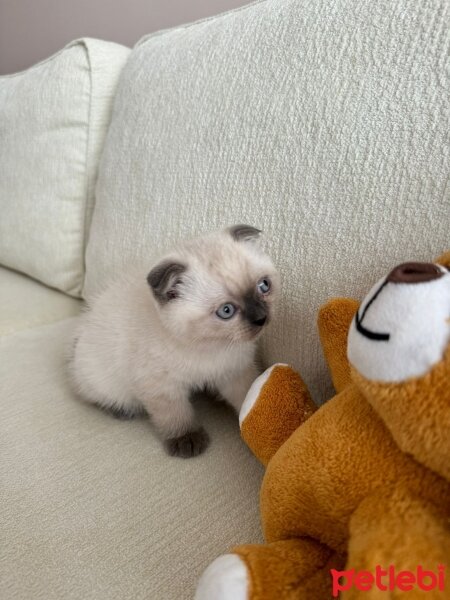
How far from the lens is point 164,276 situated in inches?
35.5

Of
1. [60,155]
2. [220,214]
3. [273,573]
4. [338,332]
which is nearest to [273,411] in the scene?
[338,332]

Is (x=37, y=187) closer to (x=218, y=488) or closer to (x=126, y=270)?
(x=126, y=270)

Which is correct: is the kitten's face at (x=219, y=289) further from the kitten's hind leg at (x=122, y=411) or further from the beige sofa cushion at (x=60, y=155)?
the beige sofa cushion at (x=60, y=155)

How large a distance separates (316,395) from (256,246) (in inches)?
12.1

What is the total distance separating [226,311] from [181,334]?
0.10 metres

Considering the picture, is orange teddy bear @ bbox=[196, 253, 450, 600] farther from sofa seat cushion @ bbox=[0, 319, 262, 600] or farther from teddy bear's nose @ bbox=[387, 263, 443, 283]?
sofa seat cushion @ bbox=[0, 319, 262, 600]

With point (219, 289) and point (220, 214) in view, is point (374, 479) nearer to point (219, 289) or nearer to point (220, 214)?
point (219, 289)

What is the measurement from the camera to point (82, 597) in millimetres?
664

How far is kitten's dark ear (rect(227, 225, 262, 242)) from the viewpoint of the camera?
2.99 ft

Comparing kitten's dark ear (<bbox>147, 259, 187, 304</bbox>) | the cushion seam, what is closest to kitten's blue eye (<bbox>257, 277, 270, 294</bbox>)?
kitten's dark ear (<bbox>147, 259, 187, 304</bbox>)

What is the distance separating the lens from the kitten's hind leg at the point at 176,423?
95cm

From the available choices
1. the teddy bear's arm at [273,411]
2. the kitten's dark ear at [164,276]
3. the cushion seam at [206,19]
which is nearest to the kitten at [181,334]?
the kitten's dark ear at [164,276]

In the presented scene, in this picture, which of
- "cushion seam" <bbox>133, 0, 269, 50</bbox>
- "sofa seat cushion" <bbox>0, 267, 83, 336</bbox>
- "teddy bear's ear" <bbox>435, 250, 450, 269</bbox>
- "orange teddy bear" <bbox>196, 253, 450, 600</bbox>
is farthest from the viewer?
"sofa seat cushion" <bbox>0, 267, 83, 336</bbox>

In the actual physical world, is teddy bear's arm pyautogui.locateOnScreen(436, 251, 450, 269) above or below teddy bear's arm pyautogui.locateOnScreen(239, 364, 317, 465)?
above
